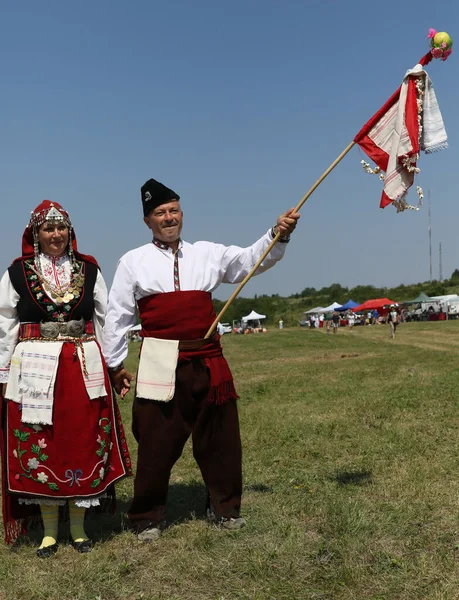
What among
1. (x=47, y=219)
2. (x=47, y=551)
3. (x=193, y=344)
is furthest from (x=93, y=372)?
(x=47, y=551)

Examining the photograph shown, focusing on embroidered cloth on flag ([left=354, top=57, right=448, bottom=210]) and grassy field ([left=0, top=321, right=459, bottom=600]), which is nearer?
grassy field ([left=0, top=321, right=459, bottom=600])

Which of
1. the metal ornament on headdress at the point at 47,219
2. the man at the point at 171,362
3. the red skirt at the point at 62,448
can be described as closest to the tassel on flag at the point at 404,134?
the man at the point at 171,362

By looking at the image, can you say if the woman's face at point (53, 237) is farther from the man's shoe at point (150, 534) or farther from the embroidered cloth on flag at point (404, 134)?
the embroidered cloth on flag at point (404, 134)

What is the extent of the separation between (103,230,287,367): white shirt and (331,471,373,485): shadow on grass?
6.29 feet

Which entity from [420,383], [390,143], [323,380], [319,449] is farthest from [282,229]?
[323,380]

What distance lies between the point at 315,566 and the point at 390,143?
2717 mm

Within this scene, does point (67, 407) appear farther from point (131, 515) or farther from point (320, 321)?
point (320, 321)

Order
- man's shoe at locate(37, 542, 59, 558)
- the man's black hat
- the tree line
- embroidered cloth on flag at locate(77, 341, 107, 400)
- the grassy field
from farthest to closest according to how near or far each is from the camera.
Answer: the tree line, the man's black hat, embroidered cloth on flag at locate(77, 341, 107, 400), man's shoe at locate(37, 542, 59, 558), the grassy field

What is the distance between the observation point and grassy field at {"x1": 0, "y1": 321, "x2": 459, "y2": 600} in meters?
3.06

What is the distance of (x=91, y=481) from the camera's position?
3727 mm

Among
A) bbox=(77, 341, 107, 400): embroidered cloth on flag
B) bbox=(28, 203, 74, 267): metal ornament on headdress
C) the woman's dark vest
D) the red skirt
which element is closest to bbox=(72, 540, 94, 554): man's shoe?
the red skirt

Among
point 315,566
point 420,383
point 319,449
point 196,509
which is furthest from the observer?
point 420,383

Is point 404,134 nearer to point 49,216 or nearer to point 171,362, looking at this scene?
point 171,362

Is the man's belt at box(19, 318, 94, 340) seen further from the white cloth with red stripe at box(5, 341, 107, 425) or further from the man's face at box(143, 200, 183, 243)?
the man's face at box(143, 200, 183, 243)
